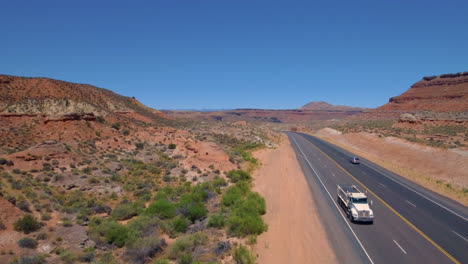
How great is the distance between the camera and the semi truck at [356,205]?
57.8ft

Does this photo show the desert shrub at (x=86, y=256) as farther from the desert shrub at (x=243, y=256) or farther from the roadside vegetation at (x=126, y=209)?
the desert shrub at (x=243, y=256)

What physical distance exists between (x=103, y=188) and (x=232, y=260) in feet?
46.8

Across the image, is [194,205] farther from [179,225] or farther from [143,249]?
[143,249]

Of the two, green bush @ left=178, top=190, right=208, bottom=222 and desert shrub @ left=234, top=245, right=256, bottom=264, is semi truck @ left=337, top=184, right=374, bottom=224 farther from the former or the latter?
green bush @ left=178, top=190, right=208, bottom=222

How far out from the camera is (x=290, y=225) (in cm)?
1802

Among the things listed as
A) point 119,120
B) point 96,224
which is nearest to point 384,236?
point 96,224

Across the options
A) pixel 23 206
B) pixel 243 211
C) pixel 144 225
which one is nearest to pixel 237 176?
pixel 243 211

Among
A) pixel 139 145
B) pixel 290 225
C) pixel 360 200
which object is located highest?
pixel 139 145

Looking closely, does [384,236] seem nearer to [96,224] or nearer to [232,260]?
[232,260]

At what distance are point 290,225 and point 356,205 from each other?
15.1 ft

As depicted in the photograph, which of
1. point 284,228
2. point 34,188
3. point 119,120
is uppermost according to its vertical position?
point 119,120

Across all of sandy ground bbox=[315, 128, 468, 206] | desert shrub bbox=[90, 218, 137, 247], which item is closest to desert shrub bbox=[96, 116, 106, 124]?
desert shrub bbox=[90, 218, 137, 247]

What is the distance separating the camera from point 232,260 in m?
→ 13.2

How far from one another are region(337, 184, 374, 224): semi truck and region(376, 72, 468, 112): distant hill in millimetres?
92999
